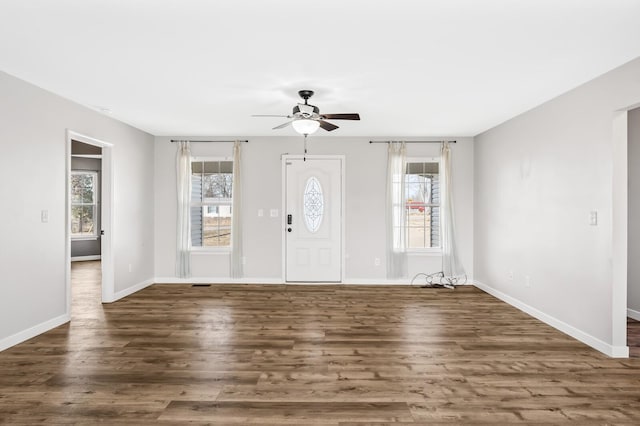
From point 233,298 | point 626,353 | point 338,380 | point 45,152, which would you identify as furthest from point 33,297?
point 626,353

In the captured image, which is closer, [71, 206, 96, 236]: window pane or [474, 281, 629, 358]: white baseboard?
[474, 281, 629, 358]: white baseboard

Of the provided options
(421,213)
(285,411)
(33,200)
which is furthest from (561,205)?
(33,200)

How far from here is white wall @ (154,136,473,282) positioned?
20.1 ft

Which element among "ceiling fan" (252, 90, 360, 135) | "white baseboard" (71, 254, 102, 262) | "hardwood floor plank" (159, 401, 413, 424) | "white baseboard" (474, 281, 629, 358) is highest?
"ceiling fan" (252, 90, 360, 135)

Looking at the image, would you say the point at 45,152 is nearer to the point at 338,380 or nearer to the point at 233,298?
the point at 233,298

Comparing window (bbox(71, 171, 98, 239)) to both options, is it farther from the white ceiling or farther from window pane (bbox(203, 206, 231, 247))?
the white ceiling

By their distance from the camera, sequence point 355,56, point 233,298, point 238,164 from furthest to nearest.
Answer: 1. point 238,164
2. point 233,298
3. point 355,56

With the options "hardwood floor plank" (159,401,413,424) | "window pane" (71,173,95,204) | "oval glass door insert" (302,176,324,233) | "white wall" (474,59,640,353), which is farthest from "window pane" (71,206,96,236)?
"white wall" (474,59,640,353)

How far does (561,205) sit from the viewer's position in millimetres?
3871

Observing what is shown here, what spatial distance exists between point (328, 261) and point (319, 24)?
4.27 meters

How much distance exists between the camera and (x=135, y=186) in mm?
5574

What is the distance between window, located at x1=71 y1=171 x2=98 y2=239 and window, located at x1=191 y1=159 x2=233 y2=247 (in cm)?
439

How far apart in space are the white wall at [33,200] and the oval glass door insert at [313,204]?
9.98 feet

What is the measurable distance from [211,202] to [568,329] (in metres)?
5.28
